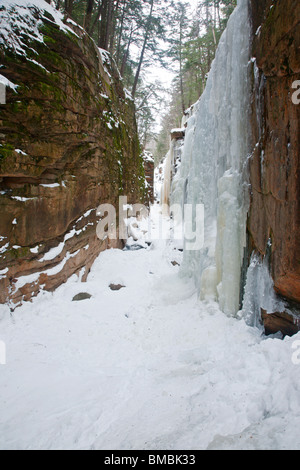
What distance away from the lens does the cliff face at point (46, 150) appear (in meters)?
4.48

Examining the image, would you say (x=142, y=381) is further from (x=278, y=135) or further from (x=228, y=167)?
(x=228, y=167)

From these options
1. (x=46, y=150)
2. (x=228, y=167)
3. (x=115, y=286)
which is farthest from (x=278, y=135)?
(x=115, y=286)

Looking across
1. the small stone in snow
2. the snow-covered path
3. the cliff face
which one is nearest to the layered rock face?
the snow-covered path

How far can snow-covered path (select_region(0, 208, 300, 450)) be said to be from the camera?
210 centimetres

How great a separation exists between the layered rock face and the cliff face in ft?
13.7

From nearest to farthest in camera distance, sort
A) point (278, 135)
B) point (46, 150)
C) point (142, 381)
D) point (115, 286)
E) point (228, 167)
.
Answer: point (142, 381) < point (278, 135) < point (228, 167) < point (46, 150) < point (115, 286)

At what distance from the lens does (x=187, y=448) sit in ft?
6.40

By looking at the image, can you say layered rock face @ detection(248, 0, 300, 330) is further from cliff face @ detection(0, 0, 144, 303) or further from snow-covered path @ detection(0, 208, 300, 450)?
cliff face @ detection(0, 0, 144, 303)

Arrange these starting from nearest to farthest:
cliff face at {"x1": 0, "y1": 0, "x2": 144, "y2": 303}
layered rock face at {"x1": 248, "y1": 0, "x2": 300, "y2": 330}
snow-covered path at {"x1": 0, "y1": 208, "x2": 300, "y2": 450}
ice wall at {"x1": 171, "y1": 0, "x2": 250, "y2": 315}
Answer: snow-covered path at {"x1": 0, "y1": 208, "x2": 300, "y2": 450}, layered rock face at {"x1": 248, "y1": 0, "x2": 300, "y2": 330}, ice wall at {"x1": 171, "y1": 0, "x2": 250, "y2": 315}, cliff face at {"x1": 0, "y1": 0, "x2": 144, "y2": 303}

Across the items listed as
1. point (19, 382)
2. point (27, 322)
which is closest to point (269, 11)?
point (19, 382)

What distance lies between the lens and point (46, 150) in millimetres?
5133

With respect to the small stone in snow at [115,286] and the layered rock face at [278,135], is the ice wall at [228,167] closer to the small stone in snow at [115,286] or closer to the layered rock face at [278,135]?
the layered rock face at [278,135]

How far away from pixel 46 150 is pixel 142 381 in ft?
16.0

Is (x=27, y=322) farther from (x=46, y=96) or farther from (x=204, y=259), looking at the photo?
(x=46, y=96)
